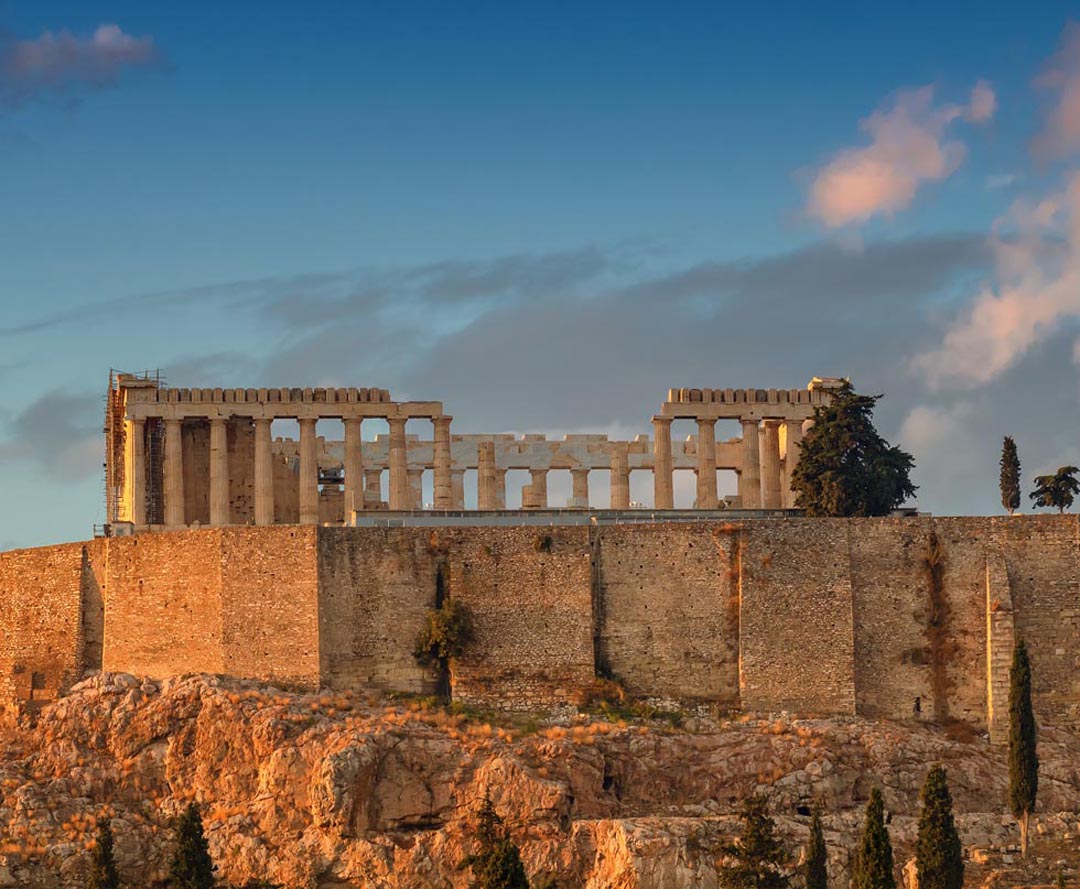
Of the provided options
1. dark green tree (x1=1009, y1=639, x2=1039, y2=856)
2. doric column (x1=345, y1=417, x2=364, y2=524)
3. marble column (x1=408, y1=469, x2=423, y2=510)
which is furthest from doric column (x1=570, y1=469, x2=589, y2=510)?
dark green tree (x1=1009, y1=639, x2=1039, y2=856)

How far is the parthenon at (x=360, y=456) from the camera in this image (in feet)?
330

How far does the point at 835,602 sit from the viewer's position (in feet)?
281

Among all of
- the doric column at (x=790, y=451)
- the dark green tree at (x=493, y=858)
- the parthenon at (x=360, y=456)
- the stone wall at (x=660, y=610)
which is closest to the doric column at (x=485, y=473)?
the parthenon at (x=360, y=456)

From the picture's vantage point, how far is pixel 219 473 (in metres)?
99.9

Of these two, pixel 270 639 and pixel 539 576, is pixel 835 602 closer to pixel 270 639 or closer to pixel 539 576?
pixel 539 576

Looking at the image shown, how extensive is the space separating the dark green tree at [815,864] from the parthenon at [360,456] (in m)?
24.5

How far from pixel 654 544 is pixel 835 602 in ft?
18.8

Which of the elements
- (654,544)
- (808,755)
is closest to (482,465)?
(654,544)

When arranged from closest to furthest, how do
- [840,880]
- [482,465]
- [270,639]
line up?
[840,880] → [270,639] → [482,465]

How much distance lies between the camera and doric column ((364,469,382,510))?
104 metres

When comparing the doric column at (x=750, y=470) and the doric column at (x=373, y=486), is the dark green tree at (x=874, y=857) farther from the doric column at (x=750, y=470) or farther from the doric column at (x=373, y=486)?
the doric column at (x=373, y=486)

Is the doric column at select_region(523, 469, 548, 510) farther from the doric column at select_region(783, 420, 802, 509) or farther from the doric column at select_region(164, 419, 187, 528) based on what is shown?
the doric column at select_region(164, 419, 187, 528)

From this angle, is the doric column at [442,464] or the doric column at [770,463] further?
the doric column at [770,463]

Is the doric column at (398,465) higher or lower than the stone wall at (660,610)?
higher
